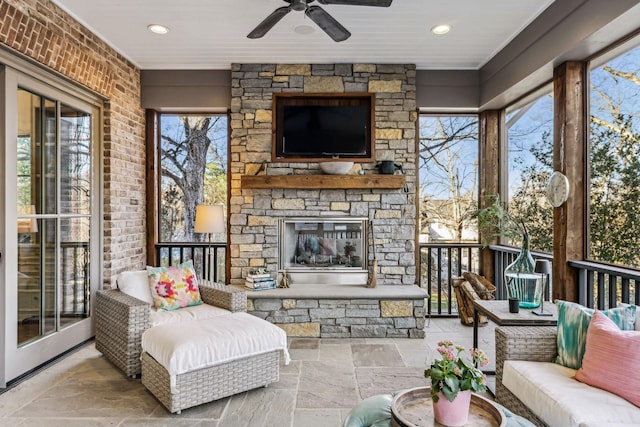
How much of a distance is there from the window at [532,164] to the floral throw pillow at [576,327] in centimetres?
164

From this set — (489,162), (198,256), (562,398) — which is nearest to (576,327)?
(562,398)

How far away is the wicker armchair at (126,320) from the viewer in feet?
9.59

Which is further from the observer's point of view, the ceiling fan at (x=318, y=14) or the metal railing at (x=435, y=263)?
the metal railing at (x=435, y=263)

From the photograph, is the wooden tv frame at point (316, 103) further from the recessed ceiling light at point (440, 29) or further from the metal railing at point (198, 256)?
the metal railing at point (198, 256)

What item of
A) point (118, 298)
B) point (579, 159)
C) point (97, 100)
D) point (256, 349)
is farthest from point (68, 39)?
point (579, 159)

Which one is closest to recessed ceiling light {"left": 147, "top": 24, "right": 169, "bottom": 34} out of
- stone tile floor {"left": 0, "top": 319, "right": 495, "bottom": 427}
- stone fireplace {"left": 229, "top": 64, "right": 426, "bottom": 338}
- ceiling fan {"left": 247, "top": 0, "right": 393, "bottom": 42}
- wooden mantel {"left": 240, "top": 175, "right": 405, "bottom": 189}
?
stone fireplace {"left": 229, "top": 64, "right": 426, "bottom": 338}

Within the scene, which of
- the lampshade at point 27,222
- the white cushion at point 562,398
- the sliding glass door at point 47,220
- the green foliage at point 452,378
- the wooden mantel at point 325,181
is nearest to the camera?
the green foliage at point 452,378

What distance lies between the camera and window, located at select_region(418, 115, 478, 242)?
15.6ft

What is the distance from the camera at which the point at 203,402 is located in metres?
2.54

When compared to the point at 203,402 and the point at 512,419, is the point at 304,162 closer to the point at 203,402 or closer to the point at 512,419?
the point at 203,402

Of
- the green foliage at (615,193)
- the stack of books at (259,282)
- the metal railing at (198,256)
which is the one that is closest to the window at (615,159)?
the green foliage at (615,193)

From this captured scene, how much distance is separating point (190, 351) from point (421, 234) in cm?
308

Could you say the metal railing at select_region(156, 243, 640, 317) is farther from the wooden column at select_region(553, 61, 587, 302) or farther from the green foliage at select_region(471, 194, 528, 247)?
the wooden column at select_region(553, 61, 587, 302)

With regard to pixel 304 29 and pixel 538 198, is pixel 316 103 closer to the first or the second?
pixel 304 29
